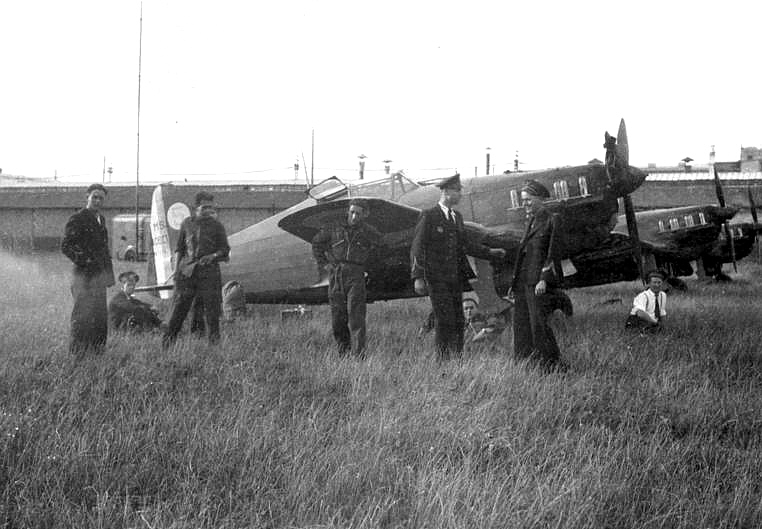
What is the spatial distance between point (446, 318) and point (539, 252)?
0.98 m

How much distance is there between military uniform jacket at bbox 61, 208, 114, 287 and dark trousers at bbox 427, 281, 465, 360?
272 centimetres

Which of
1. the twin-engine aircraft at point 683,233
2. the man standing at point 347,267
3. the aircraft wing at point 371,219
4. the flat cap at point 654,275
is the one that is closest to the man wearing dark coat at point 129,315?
the aircraft wing at point 371,219

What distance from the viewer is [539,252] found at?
565 centimetres

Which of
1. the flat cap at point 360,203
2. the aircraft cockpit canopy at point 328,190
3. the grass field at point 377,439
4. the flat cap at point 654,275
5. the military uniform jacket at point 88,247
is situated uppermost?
the aircraft cockpit canopy at point 328,190

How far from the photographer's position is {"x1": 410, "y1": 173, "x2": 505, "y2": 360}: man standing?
6.06 m

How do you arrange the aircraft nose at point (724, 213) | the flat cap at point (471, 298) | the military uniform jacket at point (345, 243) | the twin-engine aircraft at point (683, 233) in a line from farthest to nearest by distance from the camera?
the aircraft nose at point (724, 213) < the twin-engine aircraft at point (683, 233) < the flat cap at point (471, 298) < the military uniform jacket at point (345, 243)

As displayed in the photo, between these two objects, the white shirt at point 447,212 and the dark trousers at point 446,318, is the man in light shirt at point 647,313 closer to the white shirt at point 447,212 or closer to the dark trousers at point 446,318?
the dark trousers at point 446,318

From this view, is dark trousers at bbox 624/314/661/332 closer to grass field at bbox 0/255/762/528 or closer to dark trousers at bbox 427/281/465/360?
grass field at bbox 0/255/762/528

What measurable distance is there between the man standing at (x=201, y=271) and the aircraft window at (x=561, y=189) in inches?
177

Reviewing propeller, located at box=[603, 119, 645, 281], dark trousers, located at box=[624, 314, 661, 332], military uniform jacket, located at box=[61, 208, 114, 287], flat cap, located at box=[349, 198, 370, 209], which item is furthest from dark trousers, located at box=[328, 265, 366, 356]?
propeller, located at box=[603, 119, 645, 281]

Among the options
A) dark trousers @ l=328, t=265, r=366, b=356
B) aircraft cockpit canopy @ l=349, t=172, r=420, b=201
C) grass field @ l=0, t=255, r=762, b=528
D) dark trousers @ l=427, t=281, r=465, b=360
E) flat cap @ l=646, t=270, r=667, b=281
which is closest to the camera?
grass field @ l=0, t=255, r=762, b=528

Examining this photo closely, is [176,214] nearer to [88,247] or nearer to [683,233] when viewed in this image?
[88,247]

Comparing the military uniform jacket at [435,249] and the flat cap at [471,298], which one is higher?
the military uniform jacket at [435,249]

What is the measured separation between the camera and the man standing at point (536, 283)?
5.56 meters
